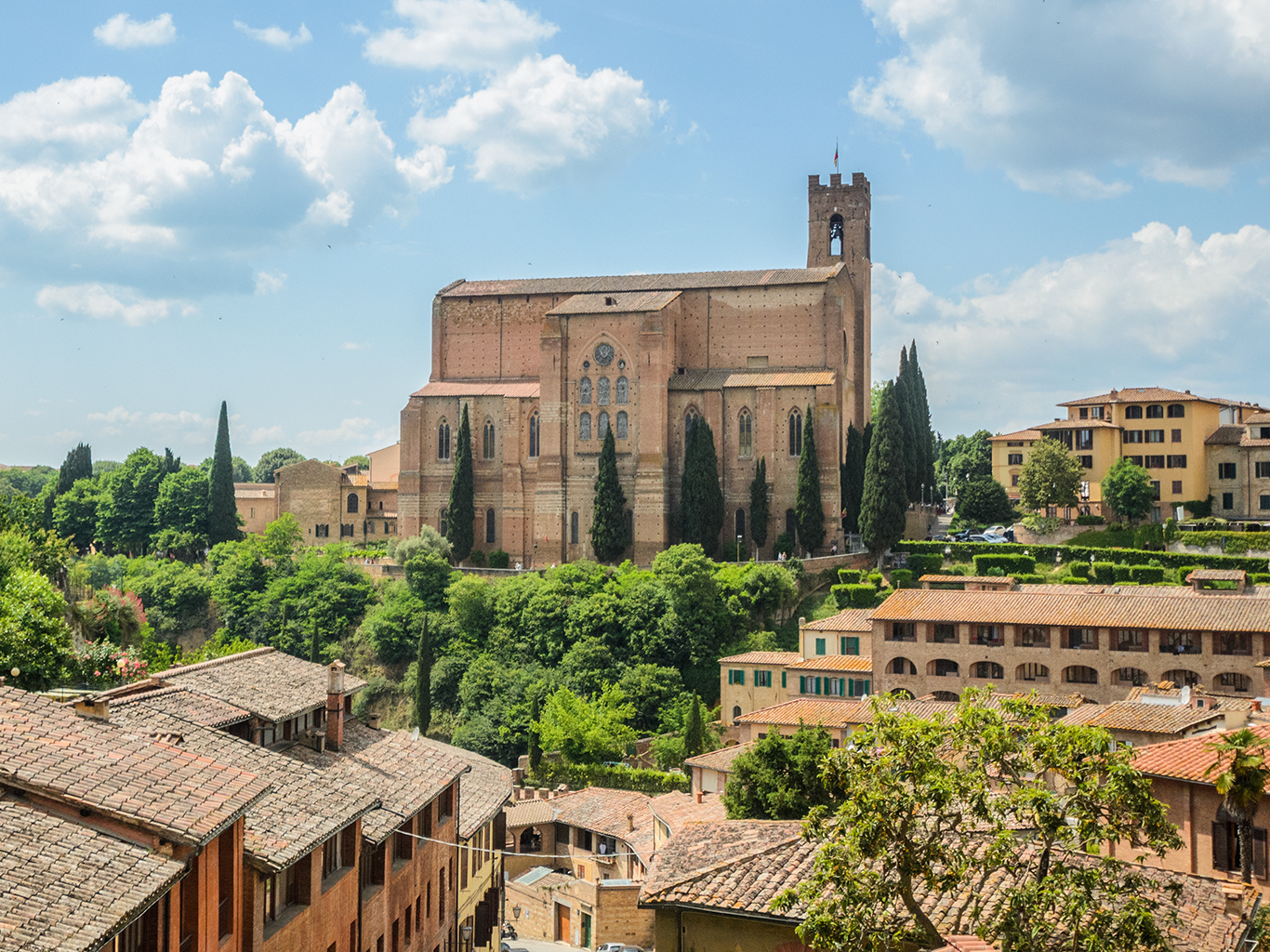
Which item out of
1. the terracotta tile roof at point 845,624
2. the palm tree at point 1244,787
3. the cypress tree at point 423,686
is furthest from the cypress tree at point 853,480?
the palm tree at point 1244,787

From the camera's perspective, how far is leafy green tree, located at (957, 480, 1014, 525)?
72.1 m

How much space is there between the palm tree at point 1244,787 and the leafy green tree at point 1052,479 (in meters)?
46.6

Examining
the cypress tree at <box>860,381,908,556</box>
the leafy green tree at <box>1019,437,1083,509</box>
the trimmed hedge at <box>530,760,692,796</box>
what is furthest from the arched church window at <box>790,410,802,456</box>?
the trimmed hedge at <box>530,760,692,796</box>

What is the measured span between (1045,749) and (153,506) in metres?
→ 79.4

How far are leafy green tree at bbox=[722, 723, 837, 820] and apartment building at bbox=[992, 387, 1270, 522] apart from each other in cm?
3916

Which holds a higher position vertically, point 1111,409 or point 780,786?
point 1111,409

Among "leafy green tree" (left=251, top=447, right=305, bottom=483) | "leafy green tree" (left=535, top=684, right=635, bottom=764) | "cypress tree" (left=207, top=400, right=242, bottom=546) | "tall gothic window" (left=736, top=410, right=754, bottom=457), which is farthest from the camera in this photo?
"leafy green tree" (left=251, top=447, right=305, bottom=483)

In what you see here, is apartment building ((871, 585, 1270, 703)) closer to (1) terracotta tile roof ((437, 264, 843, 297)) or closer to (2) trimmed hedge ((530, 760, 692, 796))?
(2) trimmed hedge ((530, 760, 692, 796))

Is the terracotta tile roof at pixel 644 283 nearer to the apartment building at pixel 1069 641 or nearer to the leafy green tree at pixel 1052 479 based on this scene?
the leafy green tree at pixel 1052 479

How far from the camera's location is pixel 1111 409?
7131 cm

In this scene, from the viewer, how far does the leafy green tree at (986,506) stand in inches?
2840

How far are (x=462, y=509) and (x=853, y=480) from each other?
21731 mm

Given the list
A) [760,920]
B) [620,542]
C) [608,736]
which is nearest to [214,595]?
[620,542]

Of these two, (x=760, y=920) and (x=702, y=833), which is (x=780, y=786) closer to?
(x=702, y=833)
